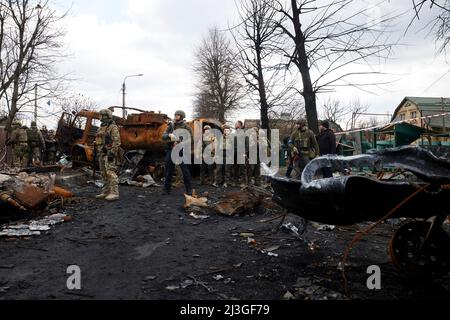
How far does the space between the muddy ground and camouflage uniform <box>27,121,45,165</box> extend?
341 inches

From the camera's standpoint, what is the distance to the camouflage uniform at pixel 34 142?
1353 cm

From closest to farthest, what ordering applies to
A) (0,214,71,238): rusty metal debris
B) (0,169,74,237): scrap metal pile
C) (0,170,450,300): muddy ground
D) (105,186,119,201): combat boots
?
1. (0,170,450,300): muddy ground
2. (0,214,71,238): rusty metal debris
3. (0,169,74,237): scrap metal pile
4. (105,186,119,201): combat boots

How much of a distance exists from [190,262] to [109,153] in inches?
177

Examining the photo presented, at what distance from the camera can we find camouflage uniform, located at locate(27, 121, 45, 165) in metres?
13.5

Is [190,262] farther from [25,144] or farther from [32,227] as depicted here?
[25,144]

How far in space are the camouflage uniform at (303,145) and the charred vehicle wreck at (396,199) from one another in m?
5.45

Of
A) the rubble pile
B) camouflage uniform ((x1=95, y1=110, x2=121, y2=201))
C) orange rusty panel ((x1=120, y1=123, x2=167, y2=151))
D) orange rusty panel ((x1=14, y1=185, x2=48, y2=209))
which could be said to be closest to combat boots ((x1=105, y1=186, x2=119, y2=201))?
camouflage uniform ((x1=95, y1=110, x2=121, y2=201))

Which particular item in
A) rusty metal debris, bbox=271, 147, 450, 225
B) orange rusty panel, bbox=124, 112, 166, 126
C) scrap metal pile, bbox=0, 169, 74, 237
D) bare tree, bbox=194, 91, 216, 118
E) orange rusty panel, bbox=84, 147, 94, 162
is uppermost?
bare tree, bbox=194, 91, 216, 118

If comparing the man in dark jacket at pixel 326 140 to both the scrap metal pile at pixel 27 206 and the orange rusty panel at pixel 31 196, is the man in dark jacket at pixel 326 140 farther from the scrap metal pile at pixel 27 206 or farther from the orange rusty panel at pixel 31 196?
the orange rusty panel at pixel 31 196

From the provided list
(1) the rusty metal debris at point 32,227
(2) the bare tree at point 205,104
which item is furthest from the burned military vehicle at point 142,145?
(2) the bare tree at point 205,104

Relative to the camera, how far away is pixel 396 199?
3.09 meters

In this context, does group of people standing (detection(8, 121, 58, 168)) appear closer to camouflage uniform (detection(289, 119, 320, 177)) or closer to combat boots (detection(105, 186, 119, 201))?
combat boots (detection(105, 186, 119, 201))

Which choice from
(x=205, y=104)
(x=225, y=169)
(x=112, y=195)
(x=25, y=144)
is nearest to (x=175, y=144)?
(x=112, y=195)
